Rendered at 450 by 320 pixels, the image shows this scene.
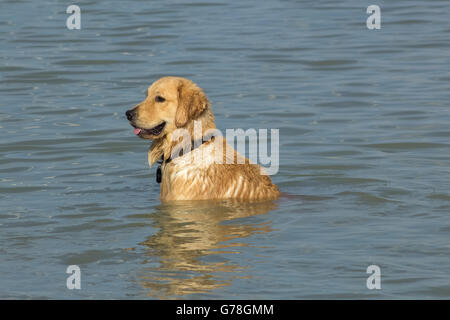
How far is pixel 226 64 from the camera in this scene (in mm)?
19094

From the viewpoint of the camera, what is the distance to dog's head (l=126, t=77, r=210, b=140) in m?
10.9

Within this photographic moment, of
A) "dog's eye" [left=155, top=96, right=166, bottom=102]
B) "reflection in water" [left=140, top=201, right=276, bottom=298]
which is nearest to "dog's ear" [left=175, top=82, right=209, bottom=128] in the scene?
"dog's eye" [left=155, top=96, right=166, bottom=102]

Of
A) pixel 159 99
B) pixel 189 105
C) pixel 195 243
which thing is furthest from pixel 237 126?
pixel 195 243

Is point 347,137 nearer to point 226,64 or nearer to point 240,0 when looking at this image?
point 226,64

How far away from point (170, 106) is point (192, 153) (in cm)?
53

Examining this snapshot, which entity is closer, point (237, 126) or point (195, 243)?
point (195, 243)

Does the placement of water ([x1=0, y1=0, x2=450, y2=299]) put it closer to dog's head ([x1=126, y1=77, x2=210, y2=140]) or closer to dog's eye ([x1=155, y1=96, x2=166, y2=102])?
dog's head ([x1=126, y1=77, x2=210, y2=140])

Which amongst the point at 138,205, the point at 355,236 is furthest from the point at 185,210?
the point at 355,236

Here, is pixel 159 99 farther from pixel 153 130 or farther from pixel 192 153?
pixel 192 153

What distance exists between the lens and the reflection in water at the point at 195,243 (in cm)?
874

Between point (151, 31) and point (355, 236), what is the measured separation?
1264 centimetres

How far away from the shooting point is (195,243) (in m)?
9.98

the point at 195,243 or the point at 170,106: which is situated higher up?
the point at 170,106
